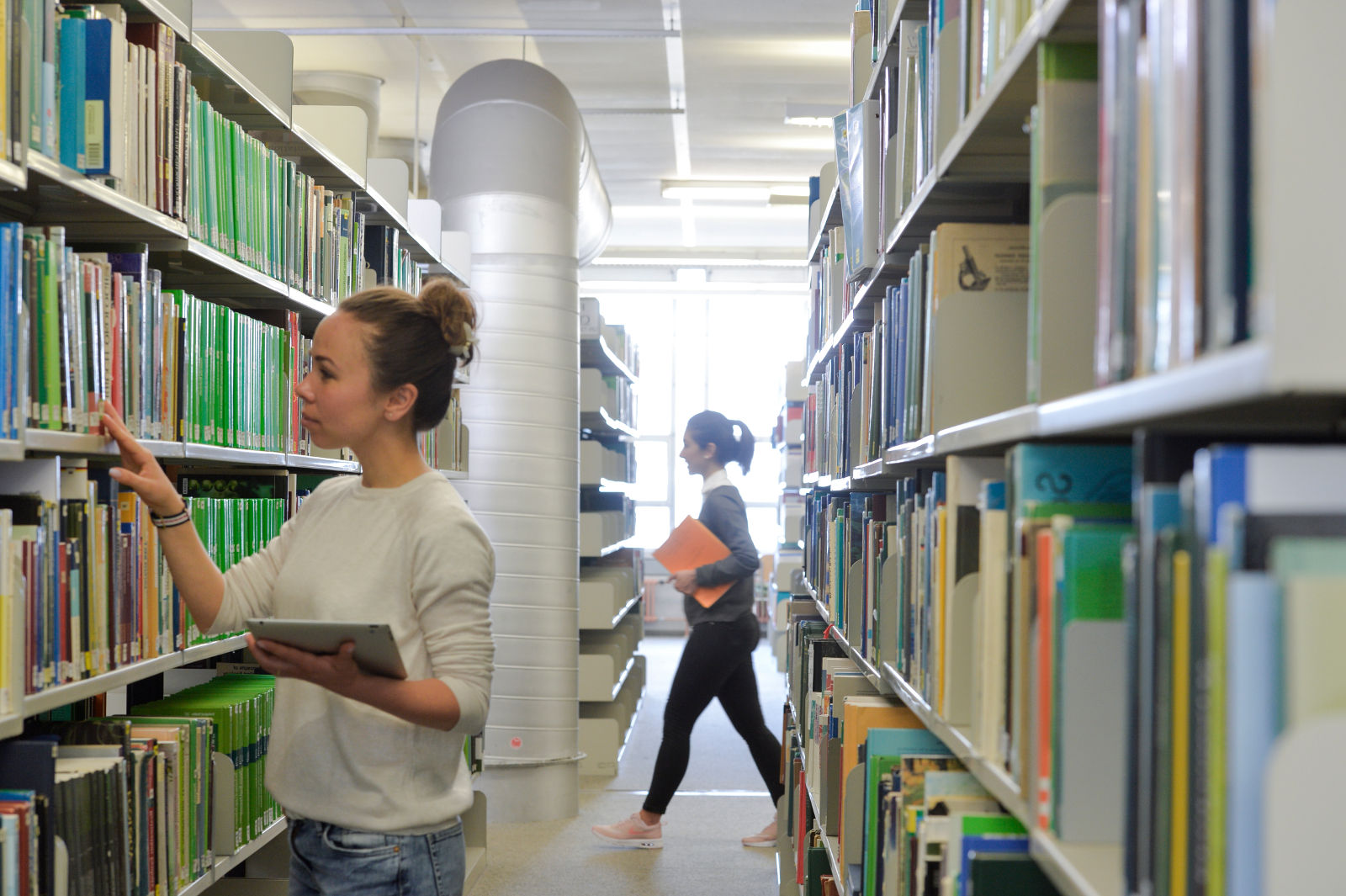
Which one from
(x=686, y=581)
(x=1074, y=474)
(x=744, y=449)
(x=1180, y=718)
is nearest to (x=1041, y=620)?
(x=1074, y=474)

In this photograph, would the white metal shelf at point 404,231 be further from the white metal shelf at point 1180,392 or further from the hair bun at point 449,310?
the white metal shelf at point 1180,392

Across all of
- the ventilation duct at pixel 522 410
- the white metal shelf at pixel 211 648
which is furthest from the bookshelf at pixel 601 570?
the white metal shelf at pixel 211 648

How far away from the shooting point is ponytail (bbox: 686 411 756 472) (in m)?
4.39

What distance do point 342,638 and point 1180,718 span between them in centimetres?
92

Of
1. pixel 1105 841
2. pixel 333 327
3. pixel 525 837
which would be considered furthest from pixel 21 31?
pixel 525 837

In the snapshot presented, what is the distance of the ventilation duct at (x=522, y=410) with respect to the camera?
4441 mm

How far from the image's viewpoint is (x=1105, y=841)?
862 millimetres

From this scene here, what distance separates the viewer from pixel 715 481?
438 centimetres

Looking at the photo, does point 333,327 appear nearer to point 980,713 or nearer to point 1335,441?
point 980,713

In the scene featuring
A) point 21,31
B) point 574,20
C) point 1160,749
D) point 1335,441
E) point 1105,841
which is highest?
point 574,20

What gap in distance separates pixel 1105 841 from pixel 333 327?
1.17 metres

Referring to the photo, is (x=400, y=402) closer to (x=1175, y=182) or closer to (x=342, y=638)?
(x=342, y=638)

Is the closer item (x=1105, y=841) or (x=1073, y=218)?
(x=1105, y=841)

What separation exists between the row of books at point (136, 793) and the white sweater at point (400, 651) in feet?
1.05
